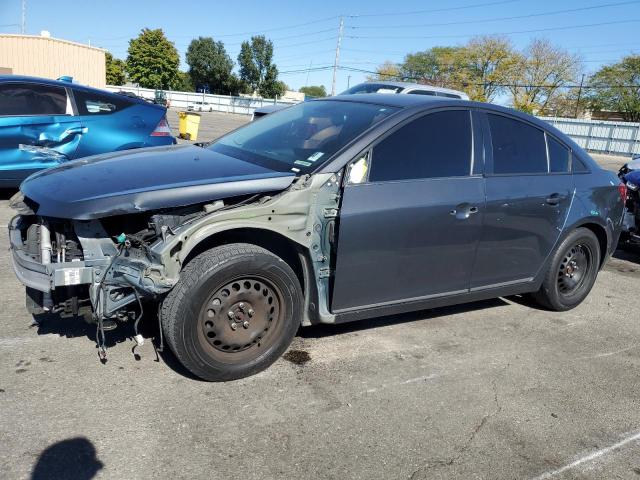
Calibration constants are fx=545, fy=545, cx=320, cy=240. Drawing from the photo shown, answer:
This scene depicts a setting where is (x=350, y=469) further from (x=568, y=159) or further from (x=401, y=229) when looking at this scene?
(x=568, y=159)

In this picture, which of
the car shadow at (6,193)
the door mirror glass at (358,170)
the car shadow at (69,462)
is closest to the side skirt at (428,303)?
the door mirror glass at (358,170)

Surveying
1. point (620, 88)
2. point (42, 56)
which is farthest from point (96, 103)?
point (620, 88)

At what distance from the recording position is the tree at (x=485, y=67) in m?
64.3

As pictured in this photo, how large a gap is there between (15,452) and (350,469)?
1.53 meters

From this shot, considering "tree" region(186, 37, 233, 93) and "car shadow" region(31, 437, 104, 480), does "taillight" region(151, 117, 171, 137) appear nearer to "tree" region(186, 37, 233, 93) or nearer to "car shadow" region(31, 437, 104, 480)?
"car shadow" region(31, 437, 104, 480)

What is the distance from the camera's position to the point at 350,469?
101 inches

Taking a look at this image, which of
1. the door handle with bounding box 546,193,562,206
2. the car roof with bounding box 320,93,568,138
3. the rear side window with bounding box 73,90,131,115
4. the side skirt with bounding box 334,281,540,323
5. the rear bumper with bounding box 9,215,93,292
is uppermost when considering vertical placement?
the car roof with bounding box 320,93,568,138

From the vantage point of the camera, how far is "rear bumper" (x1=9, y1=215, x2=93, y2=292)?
2.87 metres

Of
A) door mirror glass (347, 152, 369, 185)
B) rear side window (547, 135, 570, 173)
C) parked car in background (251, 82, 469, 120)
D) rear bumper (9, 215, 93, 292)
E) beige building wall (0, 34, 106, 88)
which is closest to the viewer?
rear bumper (9, 215, 93, 292)

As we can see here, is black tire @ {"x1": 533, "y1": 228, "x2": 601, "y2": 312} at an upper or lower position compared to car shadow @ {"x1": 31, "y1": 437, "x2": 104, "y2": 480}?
upper

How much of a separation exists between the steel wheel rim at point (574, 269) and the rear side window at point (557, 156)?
2.40 ft

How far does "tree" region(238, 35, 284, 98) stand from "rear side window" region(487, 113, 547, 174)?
67.6 metres

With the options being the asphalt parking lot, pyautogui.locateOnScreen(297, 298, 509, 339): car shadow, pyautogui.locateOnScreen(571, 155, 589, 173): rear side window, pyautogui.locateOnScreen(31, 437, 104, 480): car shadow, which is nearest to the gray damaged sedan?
pyautogui.locateOnScreen(571, 155, 589, 173): rear side window

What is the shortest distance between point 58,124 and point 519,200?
5.58 meters
